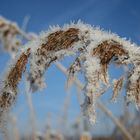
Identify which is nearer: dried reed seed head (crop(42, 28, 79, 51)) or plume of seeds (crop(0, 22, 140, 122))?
plume of seeds (crop(0, 22, 140, 122))

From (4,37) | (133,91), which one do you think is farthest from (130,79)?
(4,37)

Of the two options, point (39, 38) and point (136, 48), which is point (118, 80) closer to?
point (136, 48)

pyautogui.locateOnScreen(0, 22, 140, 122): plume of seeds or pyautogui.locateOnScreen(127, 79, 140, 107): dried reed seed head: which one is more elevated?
pyautogui.locateOnScreen(0, 22, 140, 122): plume of seeds

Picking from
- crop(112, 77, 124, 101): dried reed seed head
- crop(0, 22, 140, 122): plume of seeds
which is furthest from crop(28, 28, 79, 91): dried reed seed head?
crop(112, 77, 124, 101): dried reed seed head

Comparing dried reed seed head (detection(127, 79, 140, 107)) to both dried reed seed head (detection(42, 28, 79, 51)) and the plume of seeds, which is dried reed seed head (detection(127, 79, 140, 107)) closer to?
the plume of seeds

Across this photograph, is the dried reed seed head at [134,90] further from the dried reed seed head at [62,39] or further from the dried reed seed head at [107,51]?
the dried reed seed head at [62,39]

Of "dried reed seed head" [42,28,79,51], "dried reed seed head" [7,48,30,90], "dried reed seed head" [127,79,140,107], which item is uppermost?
"dried reed seed head" [42,28,79,51]

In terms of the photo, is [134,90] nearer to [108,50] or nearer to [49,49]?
[108,50]
